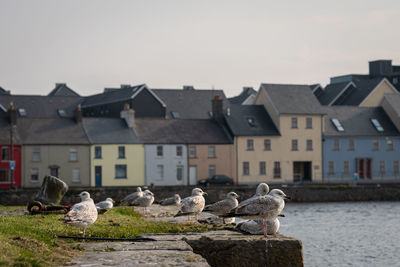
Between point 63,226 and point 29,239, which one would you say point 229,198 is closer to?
point 63,226

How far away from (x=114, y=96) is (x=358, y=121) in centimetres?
3199

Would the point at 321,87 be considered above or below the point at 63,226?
above

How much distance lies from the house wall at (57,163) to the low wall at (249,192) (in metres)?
6.53

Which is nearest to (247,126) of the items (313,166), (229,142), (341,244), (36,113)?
(229,142)

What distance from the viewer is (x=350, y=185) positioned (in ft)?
259

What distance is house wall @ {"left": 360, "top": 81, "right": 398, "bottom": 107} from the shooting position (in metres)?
103

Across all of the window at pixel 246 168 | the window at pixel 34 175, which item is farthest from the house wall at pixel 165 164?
Answer: the window at pixel 34 175

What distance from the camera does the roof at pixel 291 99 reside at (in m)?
86.6

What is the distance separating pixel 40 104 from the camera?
106375 millimetres

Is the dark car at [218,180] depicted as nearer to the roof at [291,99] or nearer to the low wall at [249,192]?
the low wall at [249,192]

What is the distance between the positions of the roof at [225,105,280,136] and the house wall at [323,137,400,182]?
710 centimetres

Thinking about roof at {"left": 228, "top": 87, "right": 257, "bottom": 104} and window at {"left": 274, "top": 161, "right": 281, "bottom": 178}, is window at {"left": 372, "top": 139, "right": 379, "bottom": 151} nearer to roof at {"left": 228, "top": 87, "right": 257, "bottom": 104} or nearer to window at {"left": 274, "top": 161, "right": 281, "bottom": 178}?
window at {"left": 274, "top": 161, "right": 281, "bottom": 178}

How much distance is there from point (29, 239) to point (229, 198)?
24.7 feet

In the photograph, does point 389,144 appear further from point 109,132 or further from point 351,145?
point 109,132
